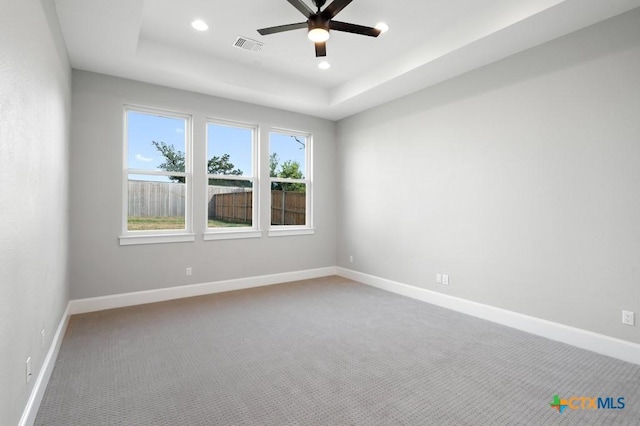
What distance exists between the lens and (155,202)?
436 cm

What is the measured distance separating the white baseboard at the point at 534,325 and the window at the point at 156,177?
3152 mm

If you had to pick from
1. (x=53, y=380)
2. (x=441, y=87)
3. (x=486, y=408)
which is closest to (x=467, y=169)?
(x=441, y=87)

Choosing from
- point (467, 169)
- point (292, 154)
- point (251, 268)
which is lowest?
point (251, 268)

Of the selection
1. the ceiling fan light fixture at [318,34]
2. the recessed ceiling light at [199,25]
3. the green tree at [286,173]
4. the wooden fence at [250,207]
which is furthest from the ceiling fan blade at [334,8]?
the wooden fence at [250,207]

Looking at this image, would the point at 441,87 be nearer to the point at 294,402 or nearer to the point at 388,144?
the point at 388,144

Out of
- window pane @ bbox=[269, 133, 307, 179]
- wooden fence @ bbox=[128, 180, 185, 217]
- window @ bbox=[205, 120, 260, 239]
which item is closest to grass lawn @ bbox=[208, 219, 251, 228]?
window @ bbox=[205, 120, 260, 239]

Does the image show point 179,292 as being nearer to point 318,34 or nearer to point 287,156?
point 287,156

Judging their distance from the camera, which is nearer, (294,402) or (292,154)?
(294,402)

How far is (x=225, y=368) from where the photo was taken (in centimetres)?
253

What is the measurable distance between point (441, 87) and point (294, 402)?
380 centimetres

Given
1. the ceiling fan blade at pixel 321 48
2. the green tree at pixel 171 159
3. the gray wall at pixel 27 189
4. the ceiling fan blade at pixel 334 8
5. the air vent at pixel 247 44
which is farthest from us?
the green tree at pixel 171 159

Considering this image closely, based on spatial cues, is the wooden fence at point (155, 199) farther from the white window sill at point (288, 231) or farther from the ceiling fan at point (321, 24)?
the ceiling fan at point (321, 24)

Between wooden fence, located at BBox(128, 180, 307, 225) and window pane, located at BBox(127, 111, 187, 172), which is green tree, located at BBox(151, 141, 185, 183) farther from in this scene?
wooden fence, located at BBox(128, 180, 307, 225)

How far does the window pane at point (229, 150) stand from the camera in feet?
15.6
